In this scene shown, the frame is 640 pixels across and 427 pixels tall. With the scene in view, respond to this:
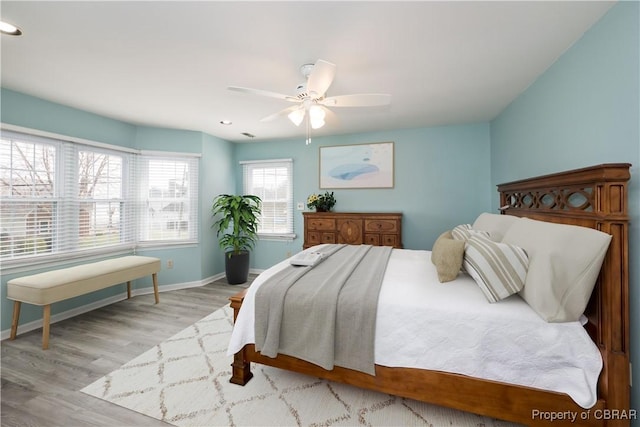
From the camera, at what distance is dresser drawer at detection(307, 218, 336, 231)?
4.04 metres

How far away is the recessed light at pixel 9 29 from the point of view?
5.41 feet

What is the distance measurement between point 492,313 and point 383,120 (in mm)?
2922

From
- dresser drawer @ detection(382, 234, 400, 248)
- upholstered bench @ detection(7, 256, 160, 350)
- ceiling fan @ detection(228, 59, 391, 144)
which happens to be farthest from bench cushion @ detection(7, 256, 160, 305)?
dresser drawer @ detection(382, 234, 400, 248)

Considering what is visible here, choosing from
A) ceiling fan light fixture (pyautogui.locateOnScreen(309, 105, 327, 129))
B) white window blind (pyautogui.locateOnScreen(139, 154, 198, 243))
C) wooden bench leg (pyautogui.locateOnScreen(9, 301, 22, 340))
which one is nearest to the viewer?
ceiling fan light fixture (pyautogui.locateOnScreen(309, 105, 327, 129))

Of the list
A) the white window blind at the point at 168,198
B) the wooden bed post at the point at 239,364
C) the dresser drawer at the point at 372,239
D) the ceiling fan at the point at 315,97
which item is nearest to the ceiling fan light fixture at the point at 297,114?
the ceiling fan at the point at 315,97

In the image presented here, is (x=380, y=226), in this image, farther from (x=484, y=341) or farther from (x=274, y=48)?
(x=274, y=48)

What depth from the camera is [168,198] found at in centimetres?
403

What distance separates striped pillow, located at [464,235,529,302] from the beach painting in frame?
8.67 feet

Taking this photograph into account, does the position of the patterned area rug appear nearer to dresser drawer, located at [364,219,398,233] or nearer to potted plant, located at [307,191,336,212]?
dresser drawer, located at [364,219,398,233]

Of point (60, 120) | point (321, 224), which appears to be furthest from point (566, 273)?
point (60, 120)

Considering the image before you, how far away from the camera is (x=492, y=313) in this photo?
1.38 meters

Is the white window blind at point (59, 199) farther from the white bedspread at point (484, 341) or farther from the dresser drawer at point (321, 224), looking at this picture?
the white bedspread at point (484, 341)

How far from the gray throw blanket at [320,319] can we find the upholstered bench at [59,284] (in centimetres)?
220

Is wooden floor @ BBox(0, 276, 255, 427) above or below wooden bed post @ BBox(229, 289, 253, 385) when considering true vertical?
below
